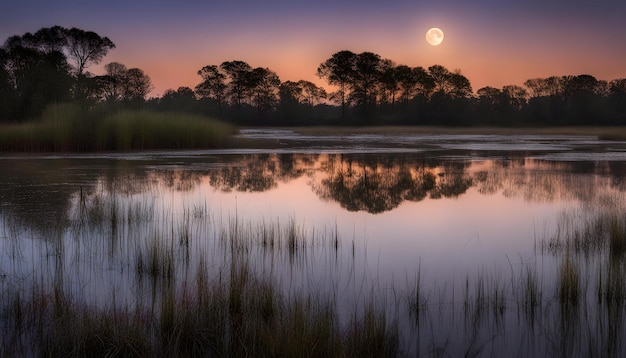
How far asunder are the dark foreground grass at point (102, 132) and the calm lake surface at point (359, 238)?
7312mm

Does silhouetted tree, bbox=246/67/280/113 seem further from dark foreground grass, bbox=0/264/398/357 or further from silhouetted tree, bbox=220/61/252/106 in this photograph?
dark foreground grass, bbox=0/264/398/357

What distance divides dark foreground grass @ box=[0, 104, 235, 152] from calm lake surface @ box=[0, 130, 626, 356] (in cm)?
731

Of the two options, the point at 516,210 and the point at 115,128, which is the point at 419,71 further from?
the point at 516,210

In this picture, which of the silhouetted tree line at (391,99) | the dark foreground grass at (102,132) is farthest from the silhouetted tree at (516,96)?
the dark foreground grass at (102,132)

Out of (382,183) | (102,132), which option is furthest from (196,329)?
(102,132)

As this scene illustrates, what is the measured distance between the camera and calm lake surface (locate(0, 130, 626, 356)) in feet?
16.8

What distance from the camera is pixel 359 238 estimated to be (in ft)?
26.8

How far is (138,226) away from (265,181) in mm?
7135

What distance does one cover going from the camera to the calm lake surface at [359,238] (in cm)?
512

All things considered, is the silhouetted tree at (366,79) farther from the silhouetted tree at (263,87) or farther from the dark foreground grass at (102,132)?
the dark foreground grass at (102,132)

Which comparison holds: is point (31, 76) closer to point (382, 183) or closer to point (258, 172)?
point (258, 172)

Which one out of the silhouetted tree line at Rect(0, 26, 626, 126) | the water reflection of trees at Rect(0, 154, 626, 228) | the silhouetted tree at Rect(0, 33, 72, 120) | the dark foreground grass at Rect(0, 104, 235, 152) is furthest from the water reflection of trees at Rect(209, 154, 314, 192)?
the silhouetted tree line at Rect(0, 26, 626, 126)

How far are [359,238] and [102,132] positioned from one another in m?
20.2

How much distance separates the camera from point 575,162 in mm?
21000
